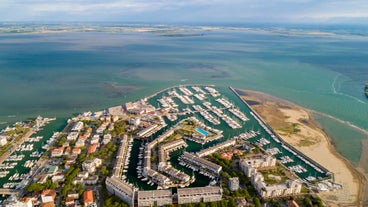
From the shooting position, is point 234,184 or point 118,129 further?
point 118,129

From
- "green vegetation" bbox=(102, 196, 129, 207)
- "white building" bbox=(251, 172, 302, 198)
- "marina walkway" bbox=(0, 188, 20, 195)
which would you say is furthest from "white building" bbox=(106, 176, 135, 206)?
"white building" bbox=(251, 172, 302, 198)

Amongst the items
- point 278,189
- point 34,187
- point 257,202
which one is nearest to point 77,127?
point 34,187

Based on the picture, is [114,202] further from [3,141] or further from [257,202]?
[3,141]

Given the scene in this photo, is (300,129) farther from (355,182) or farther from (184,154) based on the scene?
(184,154)

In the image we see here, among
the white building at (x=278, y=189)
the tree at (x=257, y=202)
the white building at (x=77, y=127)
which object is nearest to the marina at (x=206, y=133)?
the white building at (x=278, y=189)

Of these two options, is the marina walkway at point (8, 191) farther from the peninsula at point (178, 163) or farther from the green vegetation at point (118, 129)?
the green vegetation at point (118, 129)

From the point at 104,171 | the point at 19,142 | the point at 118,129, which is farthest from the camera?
the point at 118,129

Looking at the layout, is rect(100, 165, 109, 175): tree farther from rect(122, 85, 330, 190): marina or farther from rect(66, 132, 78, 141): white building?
rect(66, 132, 78, 141): white building

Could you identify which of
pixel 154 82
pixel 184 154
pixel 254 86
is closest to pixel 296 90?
pixel 254 86
